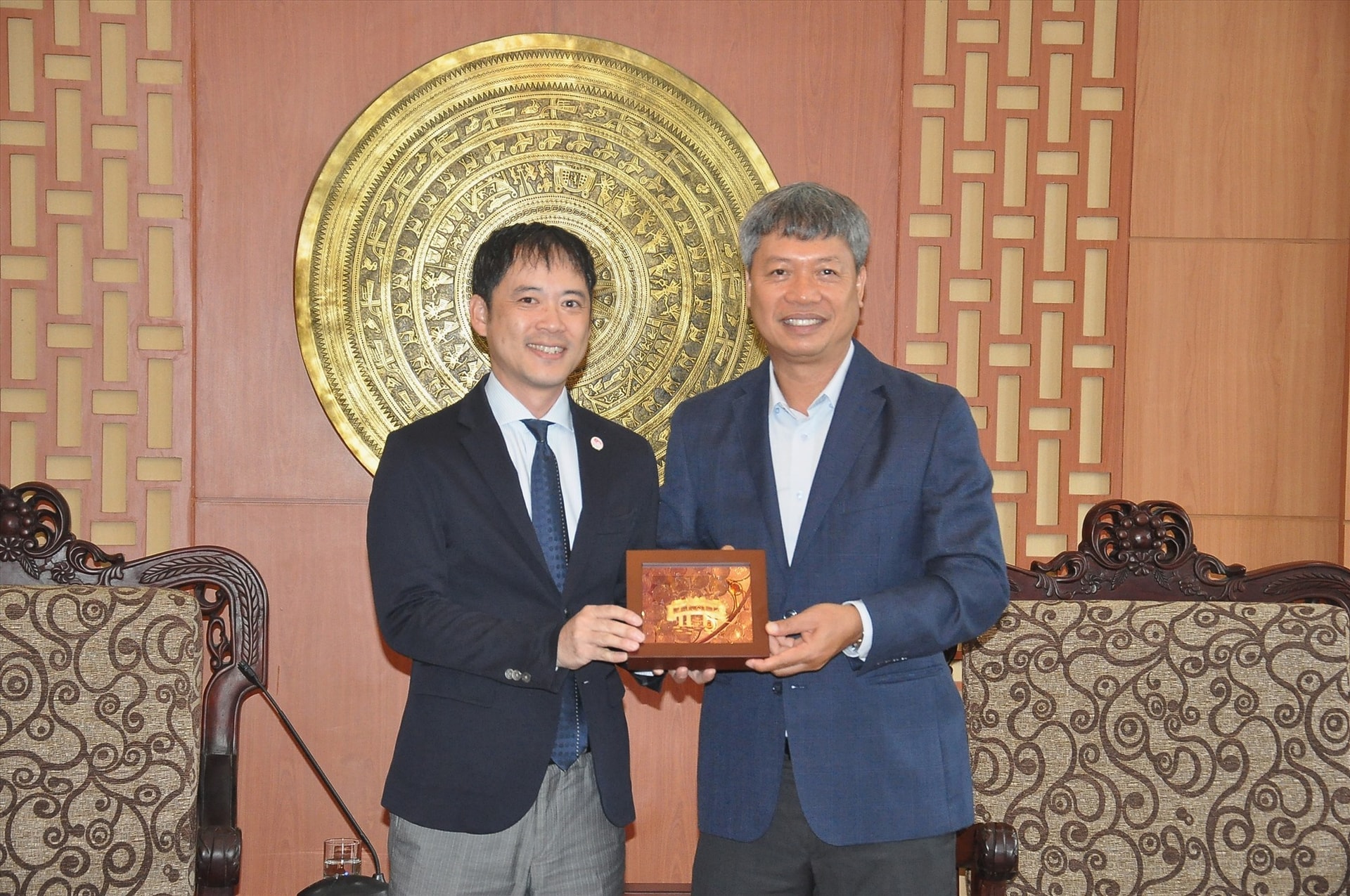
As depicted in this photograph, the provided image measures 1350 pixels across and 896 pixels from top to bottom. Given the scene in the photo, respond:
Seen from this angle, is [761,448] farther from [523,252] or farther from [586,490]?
[523,252]

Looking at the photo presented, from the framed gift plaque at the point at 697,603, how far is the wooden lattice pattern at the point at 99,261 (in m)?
1.59

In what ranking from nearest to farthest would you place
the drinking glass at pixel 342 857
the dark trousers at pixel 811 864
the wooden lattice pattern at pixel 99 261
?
the dark trousers at pixel 811 864 → the drinking glass at pixel 342 857 → the wooden lattice pattern at pixel 99 261

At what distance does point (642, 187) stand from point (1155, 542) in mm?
1470

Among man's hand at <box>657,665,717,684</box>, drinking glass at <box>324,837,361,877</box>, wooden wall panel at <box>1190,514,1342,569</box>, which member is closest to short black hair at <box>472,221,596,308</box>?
man's hand at <box>657,665,717,684</box>

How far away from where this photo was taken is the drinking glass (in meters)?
2.56

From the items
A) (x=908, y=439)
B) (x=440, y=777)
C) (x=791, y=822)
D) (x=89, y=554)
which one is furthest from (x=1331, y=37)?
(x=89, y=554)

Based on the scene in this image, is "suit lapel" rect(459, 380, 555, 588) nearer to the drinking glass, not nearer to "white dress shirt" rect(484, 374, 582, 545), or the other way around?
"white dress shirt" rect(484, 374, 582, 545)

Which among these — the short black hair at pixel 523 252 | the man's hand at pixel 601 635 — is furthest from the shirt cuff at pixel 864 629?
the short black hair at pixel 523 252

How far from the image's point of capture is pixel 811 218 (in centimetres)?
183

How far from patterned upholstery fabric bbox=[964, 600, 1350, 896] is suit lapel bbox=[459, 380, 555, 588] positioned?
1.04 m

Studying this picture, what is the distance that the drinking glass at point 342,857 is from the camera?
8.40ft

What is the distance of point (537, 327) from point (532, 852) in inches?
32.4

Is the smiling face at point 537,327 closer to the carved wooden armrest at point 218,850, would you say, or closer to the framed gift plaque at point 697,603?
the framed gift plaque at point 697,603

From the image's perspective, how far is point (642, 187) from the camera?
2.80 meters
